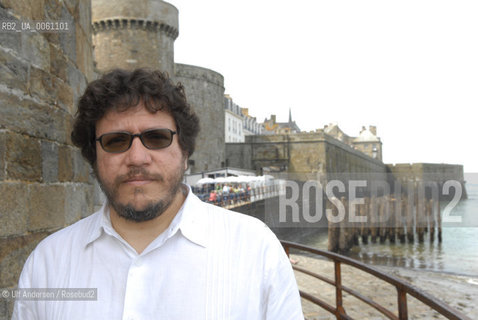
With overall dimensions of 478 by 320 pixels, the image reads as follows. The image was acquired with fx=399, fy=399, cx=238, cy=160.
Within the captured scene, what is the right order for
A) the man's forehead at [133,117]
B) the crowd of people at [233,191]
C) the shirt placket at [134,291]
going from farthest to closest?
the crowd of people at [233,191]
the man's forehead at [133,117]
the shirt placket at [134,291]

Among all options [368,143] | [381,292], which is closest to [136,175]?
[381,292]

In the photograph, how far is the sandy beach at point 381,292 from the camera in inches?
242

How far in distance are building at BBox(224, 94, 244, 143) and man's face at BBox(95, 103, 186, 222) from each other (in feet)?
155

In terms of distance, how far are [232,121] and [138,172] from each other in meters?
51.2

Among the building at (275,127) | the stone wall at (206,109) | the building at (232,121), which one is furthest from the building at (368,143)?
the stone wall at (206,109)

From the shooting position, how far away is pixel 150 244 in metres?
1.51

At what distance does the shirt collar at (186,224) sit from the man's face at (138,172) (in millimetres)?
67

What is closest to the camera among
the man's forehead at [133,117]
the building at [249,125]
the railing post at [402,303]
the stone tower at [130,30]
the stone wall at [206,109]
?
the man's forehead at [133,117]

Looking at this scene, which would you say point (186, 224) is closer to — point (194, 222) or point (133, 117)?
point (194, 222)

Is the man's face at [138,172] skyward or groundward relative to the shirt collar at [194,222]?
skyward

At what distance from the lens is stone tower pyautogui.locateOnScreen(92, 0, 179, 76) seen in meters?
22.4

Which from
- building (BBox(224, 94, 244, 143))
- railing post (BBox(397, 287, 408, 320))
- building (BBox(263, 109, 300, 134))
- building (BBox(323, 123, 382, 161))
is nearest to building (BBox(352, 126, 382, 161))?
building (BBox(323, 123, 382, 161))

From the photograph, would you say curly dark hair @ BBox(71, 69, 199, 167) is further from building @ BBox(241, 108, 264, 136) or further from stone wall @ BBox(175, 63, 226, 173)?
building @ BBox(241, 108, 264, 136)

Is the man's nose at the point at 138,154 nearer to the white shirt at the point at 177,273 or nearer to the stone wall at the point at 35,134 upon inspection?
the white shirt at the point at 177,273
